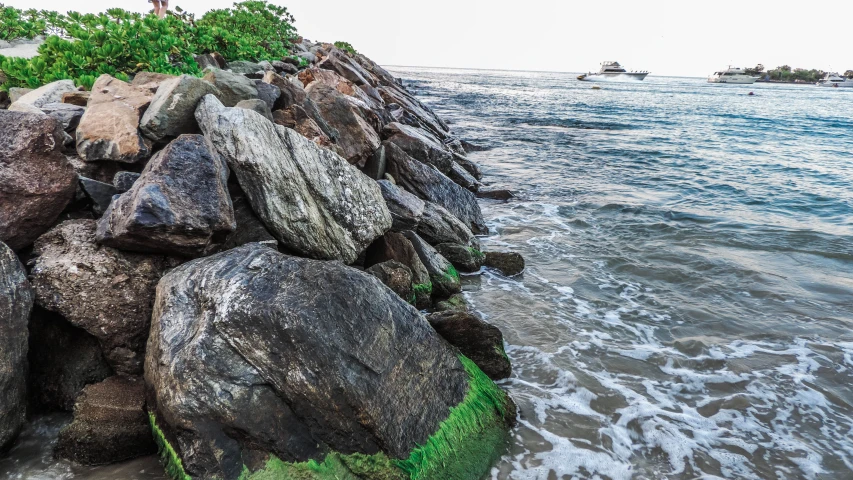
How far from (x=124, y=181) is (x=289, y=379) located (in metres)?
2.75

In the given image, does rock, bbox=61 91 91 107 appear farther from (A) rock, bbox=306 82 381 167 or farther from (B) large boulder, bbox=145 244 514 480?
(B) large boulder, bbox=145 244 514 480

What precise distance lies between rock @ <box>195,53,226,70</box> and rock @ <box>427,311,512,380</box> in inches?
369

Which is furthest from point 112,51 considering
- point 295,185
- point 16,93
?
point 295,185

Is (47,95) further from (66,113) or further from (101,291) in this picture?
(101,291)

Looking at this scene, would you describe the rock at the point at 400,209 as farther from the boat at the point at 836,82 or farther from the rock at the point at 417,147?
the boat at the point at 836,82

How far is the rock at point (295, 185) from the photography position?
4676 millimetres

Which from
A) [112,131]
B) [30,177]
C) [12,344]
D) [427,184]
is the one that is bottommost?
[427,184]

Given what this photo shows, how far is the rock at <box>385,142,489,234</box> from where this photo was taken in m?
8.28

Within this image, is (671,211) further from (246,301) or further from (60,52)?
(60,52)

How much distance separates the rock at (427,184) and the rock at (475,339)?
398 centimetres

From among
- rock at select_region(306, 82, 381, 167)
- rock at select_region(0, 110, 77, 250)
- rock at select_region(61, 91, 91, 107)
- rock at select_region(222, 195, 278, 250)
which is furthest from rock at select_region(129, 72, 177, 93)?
rock at select_region(222, 195, 278, 250)

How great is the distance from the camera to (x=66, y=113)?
17.8ft

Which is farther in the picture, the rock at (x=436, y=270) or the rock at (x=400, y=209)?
the rock at (x=400, y=209)

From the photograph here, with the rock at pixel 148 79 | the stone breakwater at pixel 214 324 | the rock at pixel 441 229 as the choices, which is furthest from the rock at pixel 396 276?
the rock at pixel 148 79
